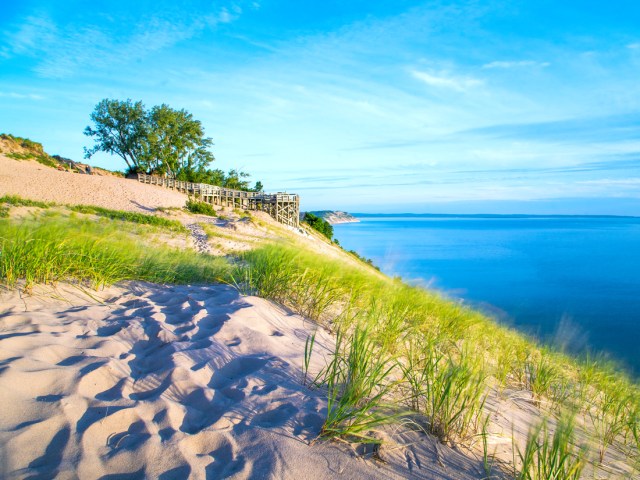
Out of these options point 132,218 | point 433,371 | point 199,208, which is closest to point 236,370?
point 433,371

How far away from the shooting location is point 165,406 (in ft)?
8.00

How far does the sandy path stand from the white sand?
64.8 ft

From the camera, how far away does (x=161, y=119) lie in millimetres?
36906

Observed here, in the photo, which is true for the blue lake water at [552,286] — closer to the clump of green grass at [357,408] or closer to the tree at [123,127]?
the clump of green grass at [357,408]

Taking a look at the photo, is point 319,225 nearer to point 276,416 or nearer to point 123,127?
point 123,127

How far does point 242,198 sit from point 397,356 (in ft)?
108

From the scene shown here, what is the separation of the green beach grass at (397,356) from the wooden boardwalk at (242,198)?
25.9 meters

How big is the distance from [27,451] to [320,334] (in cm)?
265

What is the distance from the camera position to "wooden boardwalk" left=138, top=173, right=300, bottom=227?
32.3 metres

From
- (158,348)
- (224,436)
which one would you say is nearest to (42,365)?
(158,348)

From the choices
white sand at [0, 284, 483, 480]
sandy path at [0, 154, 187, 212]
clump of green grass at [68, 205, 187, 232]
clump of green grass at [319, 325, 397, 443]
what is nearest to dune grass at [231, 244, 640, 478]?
clump of green grass at [319, 325, 397, 443]

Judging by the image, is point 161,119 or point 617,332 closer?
point 617,332

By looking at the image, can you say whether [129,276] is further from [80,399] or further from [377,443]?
[377,443]

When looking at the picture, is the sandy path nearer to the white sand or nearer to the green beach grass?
the green beach grass
